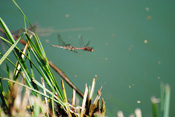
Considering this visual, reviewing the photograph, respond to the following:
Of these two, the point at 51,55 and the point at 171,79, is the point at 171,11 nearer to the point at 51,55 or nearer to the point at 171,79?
the point at 171,79

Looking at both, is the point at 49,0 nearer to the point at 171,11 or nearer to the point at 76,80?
the point at 76,80

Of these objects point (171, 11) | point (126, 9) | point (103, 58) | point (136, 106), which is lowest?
point (136, 106)

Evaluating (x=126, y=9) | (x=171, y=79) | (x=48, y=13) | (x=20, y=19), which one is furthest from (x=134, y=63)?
(x=20, y=19)

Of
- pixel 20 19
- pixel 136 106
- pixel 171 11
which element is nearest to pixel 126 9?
pixel 171 11

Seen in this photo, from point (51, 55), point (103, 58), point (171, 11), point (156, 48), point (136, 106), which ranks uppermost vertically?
point (171, 11)

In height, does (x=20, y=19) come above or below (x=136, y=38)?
below

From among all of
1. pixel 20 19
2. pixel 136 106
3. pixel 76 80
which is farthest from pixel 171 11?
pixel 20 19

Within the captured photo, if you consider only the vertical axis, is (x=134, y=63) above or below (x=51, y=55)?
above
